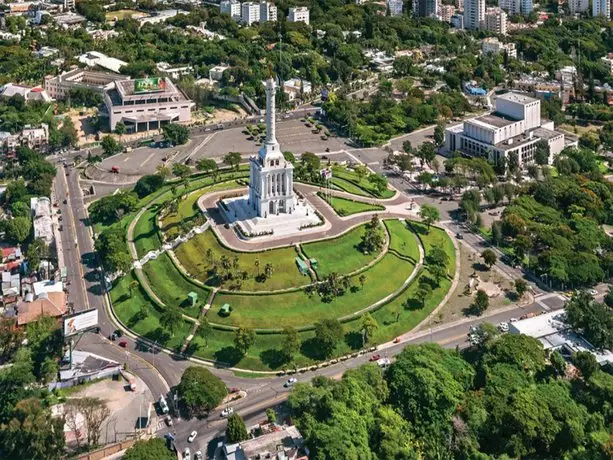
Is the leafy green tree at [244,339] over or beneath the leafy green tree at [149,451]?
over

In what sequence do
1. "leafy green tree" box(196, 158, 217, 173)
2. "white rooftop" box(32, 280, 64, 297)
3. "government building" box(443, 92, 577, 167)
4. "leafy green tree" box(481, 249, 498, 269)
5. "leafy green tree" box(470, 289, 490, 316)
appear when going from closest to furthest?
"leafy green tree" box(470, 289, 490, 316)
"white rooftop" box(32, 280, 64, 297)
"leafy green tree" box(481, 249, 498, 269)
"leafy green tree" box(196, 158, 217, 173)
"government building" box(443, 92, 577, 167)

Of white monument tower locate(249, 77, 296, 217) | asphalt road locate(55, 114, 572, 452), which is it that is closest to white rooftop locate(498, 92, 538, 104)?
asphalt road locate(55, 114, 572, 452)

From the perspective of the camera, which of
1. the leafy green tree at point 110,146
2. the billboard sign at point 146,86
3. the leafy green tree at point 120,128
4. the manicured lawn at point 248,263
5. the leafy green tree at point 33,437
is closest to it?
the leafy green tree at point 33,437

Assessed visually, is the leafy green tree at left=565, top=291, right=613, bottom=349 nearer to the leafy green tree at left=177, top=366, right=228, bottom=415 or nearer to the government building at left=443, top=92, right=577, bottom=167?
the leafy green tree at left=177, top=366, right=228, bottom=415

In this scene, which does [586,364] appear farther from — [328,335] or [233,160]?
[233,160]

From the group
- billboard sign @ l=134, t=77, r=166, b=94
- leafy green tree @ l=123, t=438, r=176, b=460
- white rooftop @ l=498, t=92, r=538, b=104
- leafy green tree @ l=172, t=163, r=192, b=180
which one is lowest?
leafy green tree @ l=123, t=438, r=176, b=460

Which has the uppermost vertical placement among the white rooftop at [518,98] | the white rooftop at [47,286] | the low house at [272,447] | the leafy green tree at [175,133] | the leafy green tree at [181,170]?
the white rooftop at [518,98]

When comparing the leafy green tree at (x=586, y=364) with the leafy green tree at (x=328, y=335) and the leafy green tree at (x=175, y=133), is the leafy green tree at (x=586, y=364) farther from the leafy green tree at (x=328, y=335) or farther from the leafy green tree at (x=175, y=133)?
the leafy green tree at (x=175, y=133)

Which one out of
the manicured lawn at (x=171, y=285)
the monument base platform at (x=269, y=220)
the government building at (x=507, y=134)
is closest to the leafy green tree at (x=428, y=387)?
the manicured lawn at (x=171, y=285)
